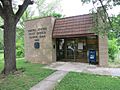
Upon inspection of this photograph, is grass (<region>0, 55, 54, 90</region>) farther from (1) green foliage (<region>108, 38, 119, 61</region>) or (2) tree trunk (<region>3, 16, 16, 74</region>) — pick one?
(1) green foliage (<region>108, 38, 119, 61</region>)

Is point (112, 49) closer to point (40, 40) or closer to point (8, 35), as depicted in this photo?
point (40, 40)

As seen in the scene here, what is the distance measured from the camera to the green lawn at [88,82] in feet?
24.6

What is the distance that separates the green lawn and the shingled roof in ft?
14.7

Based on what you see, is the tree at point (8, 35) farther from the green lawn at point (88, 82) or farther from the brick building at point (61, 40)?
the brick building at point (61, 40)

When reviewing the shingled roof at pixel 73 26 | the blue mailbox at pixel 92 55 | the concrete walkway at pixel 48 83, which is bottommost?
the concrete walkway at pixel 48 83

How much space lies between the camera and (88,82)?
828cm

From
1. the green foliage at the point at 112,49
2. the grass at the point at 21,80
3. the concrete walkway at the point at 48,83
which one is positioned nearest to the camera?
the concrete walkway at the point at 48,83

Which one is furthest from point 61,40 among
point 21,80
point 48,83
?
point 48,83

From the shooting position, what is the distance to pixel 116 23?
9078mm

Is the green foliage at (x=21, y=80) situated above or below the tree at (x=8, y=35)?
below

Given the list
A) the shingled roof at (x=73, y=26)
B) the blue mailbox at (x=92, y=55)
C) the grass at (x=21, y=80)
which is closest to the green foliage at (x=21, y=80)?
the grass at (x=21, y=80)

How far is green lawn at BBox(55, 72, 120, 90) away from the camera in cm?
751

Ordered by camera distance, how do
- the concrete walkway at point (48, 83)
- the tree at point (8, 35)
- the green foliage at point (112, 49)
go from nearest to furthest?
the concrete walkway at point (48, 83) → the tree at point (8, 35) → the green foliage at point (112, 49)

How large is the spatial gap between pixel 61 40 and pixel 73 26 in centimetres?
232
